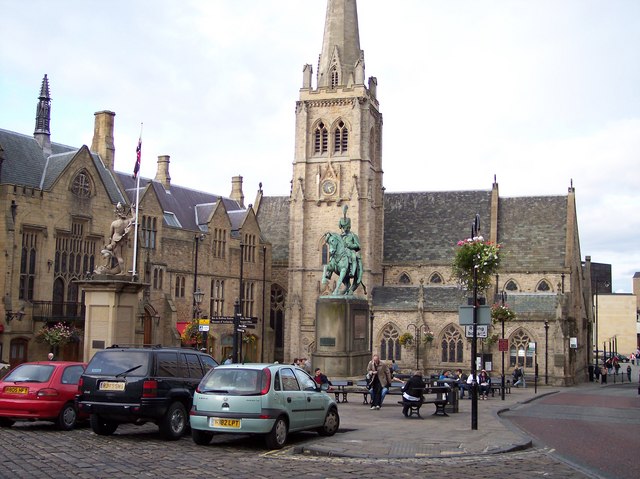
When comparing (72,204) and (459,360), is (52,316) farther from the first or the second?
(459,360)

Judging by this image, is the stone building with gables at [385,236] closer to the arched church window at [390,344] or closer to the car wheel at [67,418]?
the arched church window at [390,344]

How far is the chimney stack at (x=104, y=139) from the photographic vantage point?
50250mm

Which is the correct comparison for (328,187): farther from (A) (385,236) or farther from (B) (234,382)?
(B) (234,382)

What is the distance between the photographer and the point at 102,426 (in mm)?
16453

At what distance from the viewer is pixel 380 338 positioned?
58.6 metres

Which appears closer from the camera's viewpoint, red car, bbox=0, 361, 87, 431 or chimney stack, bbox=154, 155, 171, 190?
red car, bbox=0, 361, 87, 431

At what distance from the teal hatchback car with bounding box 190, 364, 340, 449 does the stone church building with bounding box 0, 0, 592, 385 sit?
28831mm

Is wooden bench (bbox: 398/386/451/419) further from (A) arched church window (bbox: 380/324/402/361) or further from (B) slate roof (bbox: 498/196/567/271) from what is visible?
(B) slate roof (bbox: 498/196/567/271)

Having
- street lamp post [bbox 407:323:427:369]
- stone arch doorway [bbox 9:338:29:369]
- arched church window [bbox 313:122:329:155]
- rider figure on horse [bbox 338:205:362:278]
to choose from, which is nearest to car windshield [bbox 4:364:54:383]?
rider figure on horse [bbox 338:205:362:278]

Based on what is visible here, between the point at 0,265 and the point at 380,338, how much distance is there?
28.9 metres

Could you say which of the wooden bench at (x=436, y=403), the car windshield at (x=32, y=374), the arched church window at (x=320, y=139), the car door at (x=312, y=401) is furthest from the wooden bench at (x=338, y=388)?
the arched church window at (x=320, y=139)

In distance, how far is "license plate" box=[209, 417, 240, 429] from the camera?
47.0ft

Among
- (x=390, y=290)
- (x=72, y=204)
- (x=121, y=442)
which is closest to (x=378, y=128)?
(x=390, y=290)

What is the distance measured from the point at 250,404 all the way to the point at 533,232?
52.8 m
